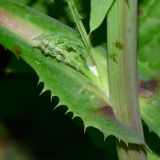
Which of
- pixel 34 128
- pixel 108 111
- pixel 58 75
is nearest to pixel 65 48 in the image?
pixel 58 75

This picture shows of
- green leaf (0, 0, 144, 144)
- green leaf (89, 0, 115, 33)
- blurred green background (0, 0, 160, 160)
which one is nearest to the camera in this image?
green leaf (89, 0, 115, 33)

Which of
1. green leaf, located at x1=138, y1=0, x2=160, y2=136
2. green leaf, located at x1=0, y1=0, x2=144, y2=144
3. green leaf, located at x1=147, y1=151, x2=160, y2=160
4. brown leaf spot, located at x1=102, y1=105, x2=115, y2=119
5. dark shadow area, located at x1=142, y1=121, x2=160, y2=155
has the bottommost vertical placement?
dark shadow area, located at x1=142, y1=121, x2=160, y2=155

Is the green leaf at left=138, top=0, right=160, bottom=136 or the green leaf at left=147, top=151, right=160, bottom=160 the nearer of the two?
the green leaf at left=138, top=0, right=160, bottom=136

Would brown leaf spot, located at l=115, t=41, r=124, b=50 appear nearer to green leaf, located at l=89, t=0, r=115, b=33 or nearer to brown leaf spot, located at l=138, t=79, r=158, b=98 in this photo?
green leaf, located at l=89, t=0, r=115, b=33

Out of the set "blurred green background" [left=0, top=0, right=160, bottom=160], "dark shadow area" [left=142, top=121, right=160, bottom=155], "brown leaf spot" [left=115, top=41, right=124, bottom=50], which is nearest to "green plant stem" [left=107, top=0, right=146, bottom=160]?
"brown leaf spot" [left=115, top=41, right=124, bottom=50]

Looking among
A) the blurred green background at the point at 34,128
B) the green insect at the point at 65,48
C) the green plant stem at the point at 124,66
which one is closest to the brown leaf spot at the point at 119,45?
the green plant stem at the point at 124,66

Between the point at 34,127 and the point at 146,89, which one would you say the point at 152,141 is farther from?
the point at 34,127

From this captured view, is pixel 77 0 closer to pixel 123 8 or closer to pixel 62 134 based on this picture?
pixel 123 8

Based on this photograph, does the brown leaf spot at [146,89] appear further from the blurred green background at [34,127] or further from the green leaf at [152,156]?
the blurred green background at [34,127]
